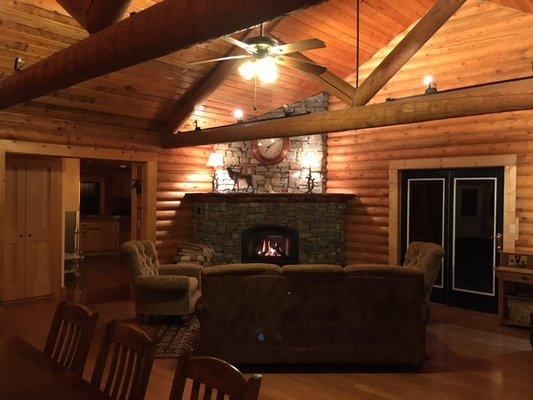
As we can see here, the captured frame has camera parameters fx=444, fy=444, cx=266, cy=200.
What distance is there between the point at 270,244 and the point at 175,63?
11.9ft

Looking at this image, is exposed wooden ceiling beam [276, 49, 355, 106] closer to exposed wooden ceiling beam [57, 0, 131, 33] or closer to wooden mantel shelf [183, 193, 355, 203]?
wooden mantel shelf [183, 193, 355, 203]

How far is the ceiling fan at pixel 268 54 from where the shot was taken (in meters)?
3.96

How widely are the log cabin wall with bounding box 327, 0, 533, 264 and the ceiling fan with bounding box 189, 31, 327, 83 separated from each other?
309 cm

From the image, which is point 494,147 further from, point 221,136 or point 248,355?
point 248,355

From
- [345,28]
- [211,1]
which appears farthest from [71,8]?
[345,28]

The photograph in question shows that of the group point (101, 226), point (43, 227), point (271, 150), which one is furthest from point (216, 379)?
point (101, 226)

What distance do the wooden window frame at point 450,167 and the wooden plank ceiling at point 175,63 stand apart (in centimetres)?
198

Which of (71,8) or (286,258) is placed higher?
(71,8)

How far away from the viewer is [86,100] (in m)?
6.29

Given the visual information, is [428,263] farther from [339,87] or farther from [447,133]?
[447,133]

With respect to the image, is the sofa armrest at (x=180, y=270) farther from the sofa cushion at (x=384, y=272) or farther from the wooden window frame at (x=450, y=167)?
the wooden window frame at (x=450, y=167)

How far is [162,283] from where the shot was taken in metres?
5.38

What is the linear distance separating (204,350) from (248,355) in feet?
1.34

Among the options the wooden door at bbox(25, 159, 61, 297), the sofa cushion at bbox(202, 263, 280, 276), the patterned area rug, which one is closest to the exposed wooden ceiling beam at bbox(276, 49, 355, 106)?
the sofa cushion at bbox(202, 263, 280, 276)
